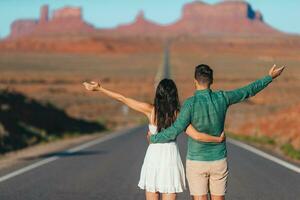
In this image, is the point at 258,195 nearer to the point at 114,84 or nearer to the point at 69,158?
the point at 69,158

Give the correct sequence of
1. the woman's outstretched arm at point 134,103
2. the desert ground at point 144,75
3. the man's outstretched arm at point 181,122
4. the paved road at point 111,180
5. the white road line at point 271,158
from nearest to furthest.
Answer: the man's outstretched arm at point 181,122 < the woman's outstretched arm at point 134,103 < the paved road at point 111,180 < the white road line at point 271,158 < the desert ground at point 144,75

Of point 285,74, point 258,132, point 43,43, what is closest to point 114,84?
point 285,74

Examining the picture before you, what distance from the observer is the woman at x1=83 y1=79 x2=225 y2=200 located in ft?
23.4

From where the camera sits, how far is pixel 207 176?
6.86 metres

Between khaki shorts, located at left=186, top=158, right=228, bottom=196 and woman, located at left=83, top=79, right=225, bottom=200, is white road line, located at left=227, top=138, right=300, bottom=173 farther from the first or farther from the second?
khaki shorts, located at left=186, top=158, right=228, bottom=196

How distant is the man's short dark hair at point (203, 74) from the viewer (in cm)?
673

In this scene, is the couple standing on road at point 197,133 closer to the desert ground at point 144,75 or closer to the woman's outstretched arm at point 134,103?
the woman's outstretched arm at point 134,103

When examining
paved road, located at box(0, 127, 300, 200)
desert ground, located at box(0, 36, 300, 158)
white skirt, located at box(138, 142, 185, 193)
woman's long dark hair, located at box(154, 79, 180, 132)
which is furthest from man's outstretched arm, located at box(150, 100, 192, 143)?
desert ground, located at box(0, 36, 300, 158)

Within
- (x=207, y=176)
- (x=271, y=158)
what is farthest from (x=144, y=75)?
(x=207, y=176)

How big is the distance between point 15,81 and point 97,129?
52497mm

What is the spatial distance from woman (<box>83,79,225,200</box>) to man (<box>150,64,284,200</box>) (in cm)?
30

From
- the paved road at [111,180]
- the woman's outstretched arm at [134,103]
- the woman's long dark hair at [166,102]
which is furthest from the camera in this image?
the paved road at [111,180]

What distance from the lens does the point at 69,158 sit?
18.4 metres

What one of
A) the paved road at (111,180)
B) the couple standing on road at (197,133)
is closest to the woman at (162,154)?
the couple standing on road at (197,133)
